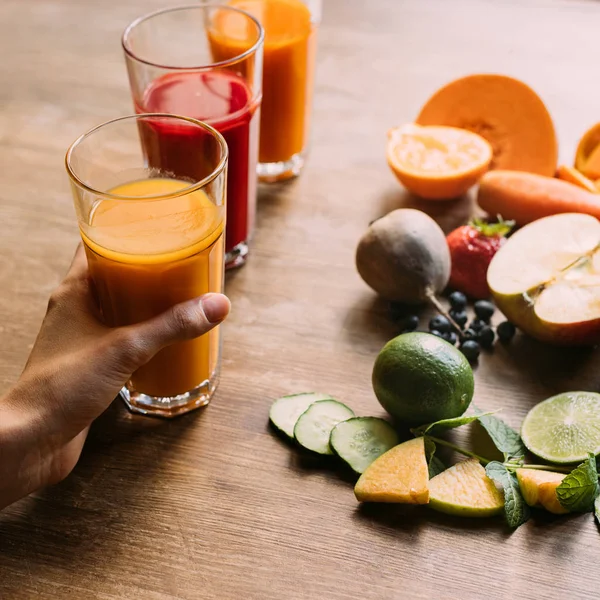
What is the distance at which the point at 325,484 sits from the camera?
0.91m

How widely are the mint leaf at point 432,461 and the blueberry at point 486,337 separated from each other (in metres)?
0.23

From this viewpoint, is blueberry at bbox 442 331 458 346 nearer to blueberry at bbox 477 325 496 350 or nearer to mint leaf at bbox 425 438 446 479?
blueberry at bbox 477 325 496 350

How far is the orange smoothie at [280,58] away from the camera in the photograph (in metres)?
1.20

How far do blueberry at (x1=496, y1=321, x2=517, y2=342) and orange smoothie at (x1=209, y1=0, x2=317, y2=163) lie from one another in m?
0.55

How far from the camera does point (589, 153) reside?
4.51 ft

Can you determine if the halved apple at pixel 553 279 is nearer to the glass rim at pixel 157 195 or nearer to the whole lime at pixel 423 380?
the whole lime at pixel 423 380

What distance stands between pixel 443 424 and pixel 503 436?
9 cm

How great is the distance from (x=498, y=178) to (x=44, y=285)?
78 cm

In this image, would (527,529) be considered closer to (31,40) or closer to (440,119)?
(440,119)

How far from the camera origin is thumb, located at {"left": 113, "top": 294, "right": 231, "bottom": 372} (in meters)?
0.85

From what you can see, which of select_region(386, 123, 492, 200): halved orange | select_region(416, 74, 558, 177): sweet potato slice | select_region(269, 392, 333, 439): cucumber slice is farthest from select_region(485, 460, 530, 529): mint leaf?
select_region(416, 74, 558, 177): sweet potato slice

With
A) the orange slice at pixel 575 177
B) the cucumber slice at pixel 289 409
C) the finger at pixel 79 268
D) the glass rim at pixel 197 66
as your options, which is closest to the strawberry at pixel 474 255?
the orange slice at pixel 575 177

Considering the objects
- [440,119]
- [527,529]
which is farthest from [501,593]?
[440,119]

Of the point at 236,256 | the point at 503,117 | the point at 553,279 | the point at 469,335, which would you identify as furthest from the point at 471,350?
the point at 503,117
